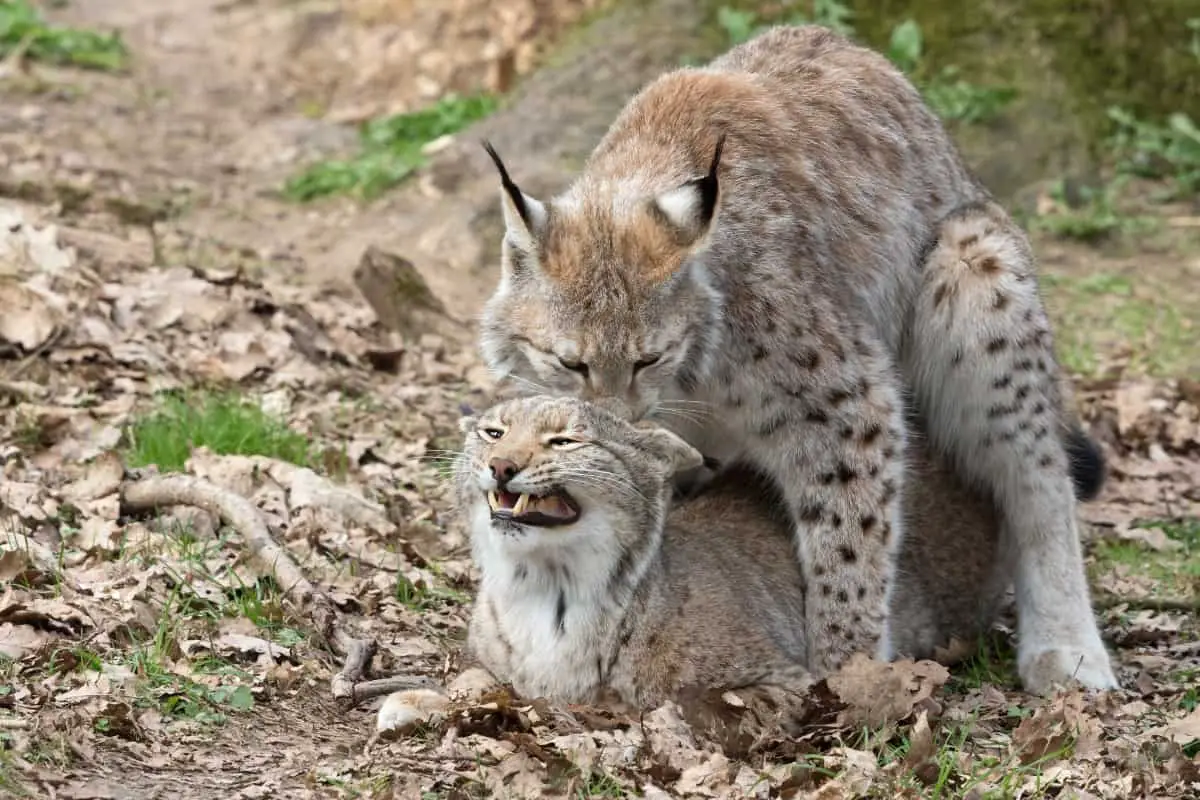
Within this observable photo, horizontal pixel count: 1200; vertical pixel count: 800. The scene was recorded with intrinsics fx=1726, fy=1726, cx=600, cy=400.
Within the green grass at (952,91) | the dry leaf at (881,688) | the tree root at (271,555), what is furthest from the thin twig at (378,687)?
the green grass at (952,91)

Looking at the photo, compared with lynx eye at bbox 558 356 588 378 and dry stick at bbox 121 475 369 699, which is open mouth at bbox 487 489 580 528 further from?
dry stick at bbox 121 475 369 699

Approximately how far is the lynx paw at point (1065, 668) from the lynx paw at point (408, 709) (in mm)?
2299

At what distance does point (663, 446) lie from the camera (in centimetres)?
514

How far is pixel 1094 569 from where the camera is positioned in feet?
23.6

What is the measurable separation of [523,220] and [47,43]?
948 cm

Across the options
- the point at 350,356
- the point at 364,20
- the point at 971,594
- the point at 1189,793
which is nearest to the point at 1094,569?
the point at 971,594

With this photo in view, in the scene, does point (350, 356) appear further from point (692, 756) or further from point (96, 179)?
point (692, 756)

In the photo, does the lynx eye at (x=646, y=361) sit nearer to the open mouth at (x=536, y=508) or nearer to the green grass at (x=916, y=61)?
the open mouth at (x=536, y=508)

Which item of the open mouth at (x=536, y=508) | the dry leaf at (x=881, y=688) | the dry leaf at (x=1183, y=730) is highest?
the open mouth at (x=536, y=508)

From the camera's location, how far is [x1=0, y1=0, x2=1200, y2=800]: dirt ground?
466 centimetres

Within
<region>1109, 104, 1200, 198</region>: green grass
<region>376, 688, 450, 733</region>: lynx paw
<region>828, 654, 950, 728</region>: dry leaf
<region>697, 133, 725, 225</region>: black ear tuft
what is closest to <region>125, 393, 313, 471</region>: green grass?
<region>376, 688, 450, 733</region>: lynx paw

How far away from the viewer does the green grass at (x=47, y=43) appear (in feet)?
44.6

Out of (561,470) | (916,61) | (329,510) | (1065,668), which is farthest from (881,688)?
(916,61)

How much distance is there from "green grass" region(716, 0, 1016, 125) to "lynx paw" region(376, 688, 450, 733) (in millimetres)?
6900
